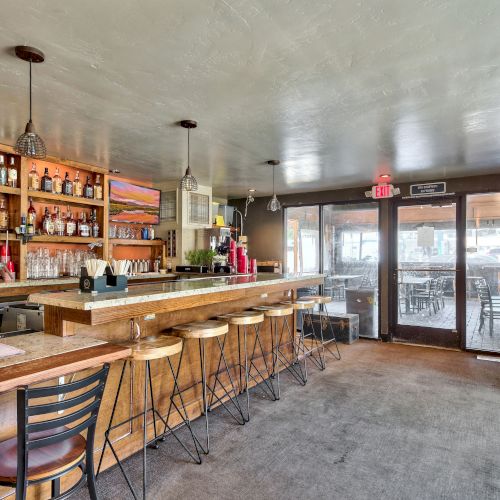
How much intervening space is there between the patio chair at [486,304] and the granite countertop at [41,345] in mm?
5257

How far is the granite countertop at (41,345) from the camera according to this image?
1751 mm

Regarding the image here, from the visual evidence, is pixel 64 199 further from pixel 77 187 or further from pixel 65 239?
pixel 65 239

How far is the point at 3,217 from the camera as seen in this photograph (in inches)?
165

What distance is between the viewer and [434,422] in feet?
10.3

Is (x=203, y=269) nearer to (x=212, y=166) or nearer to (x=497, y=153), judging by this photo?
(x=212, y=166)

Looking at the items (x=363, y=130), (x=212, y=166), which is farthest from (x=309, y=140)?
(x=212, y=166)

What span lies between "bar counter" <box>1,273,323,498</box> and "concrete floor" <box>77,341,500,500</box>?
0.27 metres

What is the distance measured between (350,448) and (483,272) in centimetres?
388

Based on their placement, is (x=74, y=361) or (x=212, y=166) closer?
(x=74, y=361)

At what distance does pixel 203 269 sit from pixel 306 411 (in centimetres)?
277

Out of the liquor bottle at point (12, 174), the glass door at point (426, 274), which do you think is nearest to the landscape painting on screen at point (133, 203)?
the liquor bottle at point (12, 174)

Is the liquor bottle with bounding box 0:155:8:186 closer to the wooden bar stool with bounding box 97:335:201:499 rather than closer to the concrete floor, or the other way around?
the wooden bar stool with bounding box 97:335:201:499

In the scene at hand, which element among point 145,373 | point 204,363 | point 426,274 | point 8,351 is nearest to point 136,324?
point 145,373

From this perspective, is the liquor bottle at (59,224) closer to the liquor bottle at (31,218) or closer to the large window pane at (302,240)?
the liquor bottle at (31,218)
